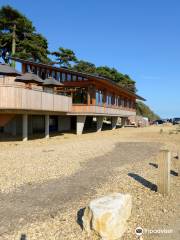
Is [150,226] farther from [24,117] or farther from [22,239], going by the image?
[24,117]

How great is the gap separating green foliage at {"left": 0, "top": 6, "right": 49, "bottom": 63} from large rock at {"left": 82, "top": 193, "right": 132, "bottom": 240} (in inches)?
1670

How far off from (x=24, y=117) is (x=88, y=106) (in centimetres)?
960

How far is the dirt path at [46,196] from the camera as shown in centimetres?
681

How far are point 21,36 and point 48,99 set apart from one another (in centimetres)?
2918

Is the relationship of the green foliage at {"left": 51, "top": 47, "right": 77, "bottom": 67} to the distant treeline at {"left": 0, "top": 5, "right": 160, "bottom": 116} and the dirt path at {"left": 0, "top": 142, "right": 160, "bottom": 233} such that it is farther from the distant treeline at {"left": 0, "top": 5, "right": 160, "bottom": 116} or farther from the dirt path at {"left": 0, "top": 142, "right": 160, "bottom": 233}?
the dirt path at {"left": 0, "top": 142, "right": 160, "bottom": 233}

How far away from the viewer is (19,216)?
681cm

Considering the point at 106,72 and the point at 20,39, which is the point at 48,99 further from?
the point at 106,72

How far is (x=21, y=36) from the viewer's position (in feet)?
159

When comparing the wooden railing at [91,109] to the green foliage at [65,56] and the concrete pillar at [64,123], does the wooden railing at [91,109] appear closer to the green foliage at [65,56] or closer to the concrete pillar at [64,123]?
the concrete pillar at [64,123]

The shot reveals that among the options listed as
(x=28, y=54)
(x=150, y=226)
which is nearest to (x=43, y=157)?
(x=150, y=226)

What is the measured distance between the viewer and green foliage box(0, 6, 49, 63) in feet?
148

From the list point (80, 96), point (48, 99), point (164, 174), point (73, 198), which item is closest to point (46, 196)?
point (73, 198)

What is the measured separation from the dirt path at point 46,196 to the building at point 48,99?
9636 millimetres

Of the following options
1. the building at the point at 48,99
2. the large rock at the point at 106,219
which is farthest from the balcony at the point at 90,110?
the large rock at the point at 106,219
